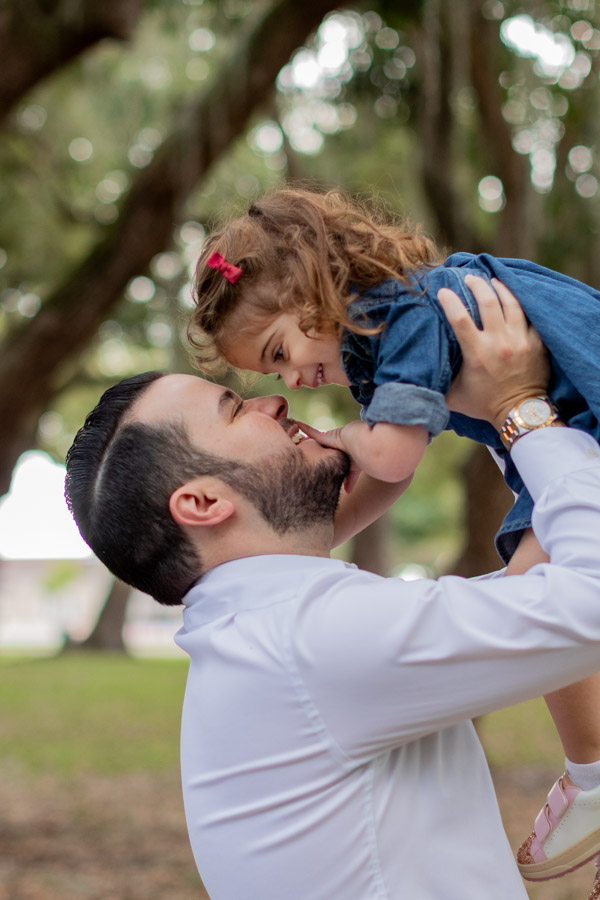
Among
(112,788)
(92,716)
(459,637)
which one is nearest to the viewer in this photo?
(459,637)

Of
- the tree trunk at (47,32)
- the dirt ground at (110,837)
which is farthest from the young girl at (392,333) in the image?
the dirt ground at (110,837)

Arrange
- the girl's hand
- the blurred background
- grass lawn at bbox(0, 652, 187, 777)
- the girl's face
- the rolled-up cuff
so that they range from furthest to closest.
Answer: grass lawn at bbox(0, 652, 187, 777)
the blurred background
the girl's face
the girl's hand
the rolled-up cuff

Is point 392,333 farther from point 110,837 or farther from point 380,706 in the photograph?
point 110,837

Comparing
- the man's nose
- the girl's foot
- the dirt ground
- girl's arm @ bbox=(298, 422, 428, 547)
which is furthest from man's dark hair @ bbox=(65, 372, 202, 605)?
the dirt ground

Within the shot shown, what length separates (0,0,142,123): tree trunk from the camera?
4336 mm

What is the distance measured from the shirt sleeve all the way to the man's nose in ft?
1.43

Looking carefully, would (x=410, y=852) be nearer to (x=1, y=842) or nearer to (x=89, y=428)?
(x=89, y=428)

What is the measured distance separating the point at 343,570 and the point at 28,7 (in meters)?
3.79

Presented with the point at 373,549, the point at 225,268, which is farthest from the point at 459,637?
the point at 373,549

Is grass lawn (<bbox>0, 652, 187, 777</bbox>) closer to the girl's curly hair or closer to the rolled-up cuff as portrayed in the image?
the girl's curly hair

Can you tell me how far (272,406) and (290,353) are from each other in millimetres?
168

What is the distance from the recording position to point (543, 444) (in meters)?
1.39

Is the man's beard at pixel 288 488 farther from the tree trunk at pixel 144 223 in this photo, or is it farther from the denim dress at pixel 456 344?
the tree trunk at pixel 144 223

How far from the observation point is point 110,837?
664 centimetres
